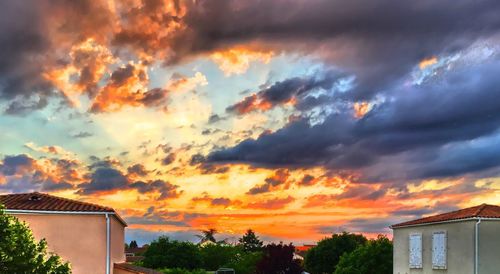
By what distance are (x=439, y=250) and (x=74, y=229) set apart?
16.9m

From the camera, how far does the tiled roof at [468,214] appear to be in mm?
27188

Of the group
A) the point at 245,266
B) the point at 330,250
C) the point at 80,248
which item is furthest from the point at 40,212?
the point at 330,250

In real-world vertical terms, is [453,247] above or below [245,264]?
above

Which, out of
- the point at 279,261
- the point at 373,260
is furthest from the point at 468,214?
the point at 279,261

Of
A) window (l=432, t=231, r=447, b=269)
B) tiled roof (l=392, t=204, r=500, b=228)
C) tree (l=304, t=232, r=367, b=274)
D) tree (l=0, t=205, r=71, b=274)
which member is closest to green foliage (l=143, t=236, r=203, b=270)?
tree (l=304, t=232, r=367, b=274)

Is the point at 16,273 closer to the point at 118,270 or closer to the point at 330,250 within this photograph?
the point at 118,270

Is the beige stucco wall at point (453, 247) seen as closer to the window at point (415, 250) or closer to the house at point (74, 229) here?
the window at point (415, 250)

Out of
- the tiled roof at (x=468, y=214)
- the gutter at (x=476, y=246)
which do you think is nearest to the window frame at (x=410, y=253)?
the tiled roof at (x=468, y=214)

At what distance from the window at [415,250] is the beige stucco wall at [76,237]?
1621 centimetres

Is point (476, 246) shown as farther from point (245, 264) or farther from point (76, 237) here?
point (245, 264)

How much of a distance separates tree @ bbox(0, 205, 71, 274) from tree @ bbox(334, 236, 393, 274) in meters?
31.8

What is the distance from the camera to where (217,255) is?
217ft

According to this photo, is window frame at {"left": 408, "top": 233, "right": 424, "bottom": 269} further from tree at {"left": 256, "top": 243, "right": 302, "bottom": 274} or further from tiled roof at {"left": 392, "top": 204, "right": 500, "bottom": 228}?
tree at {"left": 256, "top": 243, "right": 302, "bottom": 274}

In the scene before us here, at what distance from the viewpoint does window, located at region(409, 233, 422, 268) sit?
1234 inches
